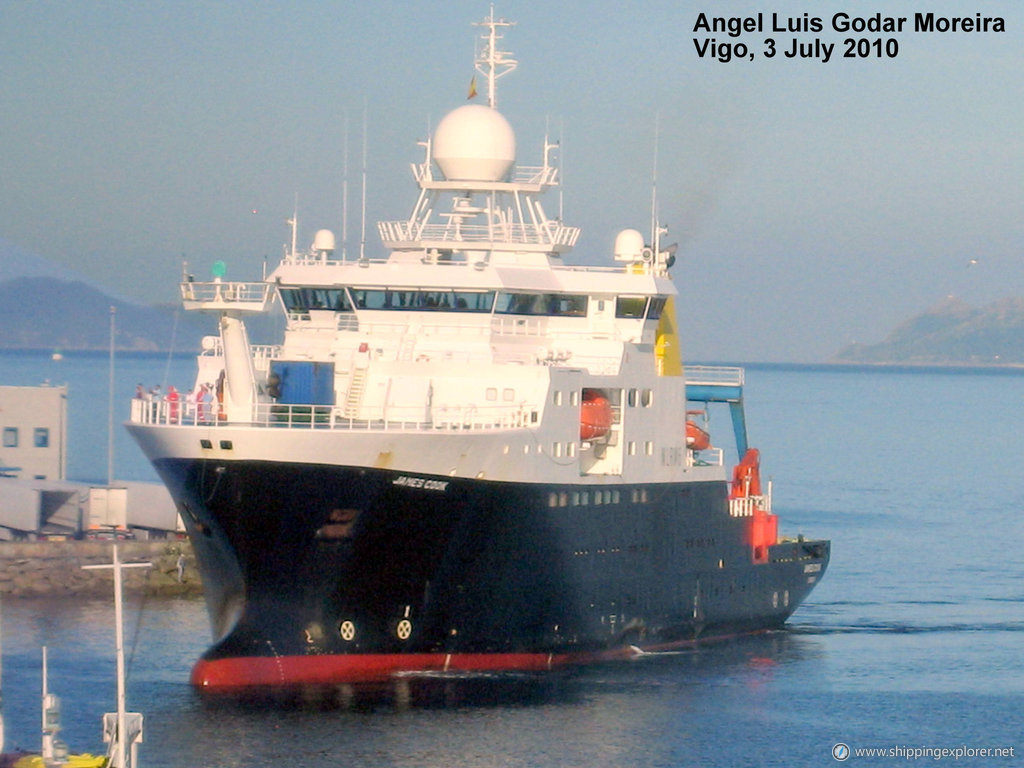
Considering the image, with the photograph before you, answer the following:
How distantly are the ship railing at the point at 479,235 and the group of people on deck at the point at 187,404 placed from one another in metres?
5.47

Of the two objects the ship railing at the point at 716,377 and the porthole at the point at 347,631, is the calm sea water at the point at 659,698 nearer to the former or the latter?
the porthole at the point at 347,631

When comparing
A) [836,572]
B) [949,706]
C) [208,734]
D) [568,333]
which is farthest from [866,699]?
[836,572]

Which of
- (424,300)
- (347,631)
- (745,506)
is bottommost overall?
(347,631)

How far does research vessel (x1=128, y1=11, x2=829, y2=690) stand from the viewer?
108 ft

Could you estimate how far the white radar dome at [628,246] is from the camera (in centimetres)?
4028

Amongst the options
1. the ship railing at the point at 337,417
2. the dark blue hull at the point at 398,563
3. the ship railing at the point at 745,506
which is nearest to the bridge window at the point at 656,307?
the dark blue hull at the point at 398,563

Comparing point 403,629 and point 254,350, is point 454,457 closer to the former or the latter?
point 403,629

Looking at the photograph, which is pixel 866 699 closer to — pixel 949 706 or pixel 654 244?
pixel 949 706

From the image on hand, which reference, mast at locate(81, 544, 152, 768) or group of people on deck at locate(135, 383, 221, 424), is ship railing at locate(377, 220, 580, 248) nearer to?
group of people on deck at locate(135, 383, 221, 424)

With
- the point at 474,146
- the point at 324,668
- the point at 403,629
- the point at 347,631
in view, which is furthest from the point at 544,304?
the point at 324,668

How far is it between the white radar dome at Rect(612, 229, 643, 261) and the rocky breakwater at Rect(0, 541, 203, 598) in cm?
1449

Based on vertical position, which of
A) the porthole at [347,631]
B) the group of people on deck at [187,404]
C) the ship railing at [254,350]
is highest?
the ship railing at [254,350]

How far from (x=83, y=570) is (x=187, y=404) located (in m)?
15.3

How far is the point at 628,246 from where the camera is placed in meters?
40.4
